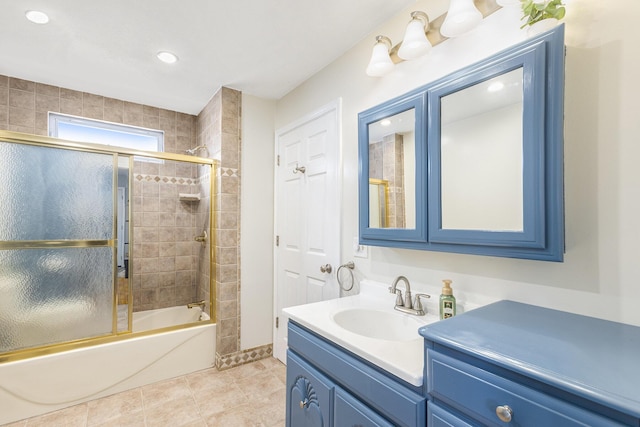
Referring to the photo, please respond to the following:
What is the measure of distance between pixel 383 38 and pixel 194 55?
4.29 ft

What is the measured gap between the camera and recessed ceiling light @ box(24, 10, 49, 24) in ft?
5.27

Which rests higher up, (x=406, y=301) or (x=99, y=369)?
(x=406, y=301)

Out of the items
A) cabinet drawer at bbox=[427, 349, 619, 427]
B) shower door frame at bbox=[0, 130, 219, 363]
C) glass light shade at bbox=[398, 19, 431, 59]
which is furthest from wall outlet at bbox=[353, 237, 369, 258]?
shower door frame at bbox=[0, 130, 219, 363]

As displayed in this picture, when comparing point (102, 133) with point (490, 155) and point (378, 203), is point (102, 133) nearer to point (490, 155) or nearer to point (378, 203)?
point (378, 203)

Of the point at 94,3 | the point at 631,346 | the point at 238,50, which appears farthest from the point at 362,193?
the point at 94,3

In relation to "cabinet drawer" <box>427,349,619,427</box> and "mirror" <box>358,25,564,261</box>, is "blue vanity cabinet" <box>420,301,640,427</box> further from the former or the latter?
"mirror" <box>358,25,564,261</box>

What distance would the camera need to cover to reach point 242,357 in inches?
102

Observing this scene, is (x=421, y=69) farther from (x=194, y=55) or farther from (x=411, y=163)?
(x=194, y=55)

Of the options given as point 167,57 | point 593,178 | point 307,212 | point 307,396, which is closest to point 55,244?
point 167,57

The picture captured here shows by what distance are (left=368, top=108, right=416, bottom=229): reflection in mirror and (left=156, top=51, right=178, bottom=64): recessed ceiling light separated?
1507 mm

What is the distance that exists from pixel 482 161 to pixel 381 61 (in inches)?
31.7

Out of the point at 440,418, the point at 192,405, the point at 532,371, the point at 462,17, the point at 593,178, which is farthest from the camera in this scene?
the point at 192,405

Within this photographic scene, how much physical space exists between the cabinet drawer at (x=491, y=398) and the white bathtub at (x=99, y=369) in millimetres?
2200

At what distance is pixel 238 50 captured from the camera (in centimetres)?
199
